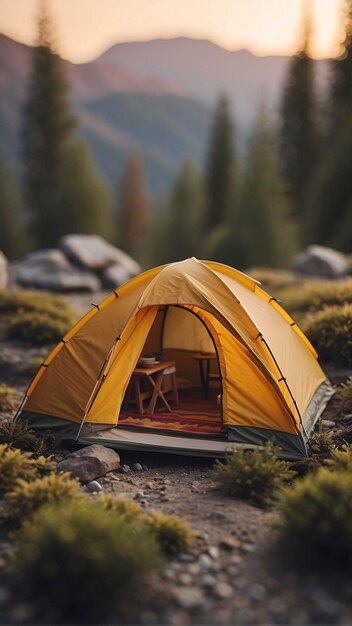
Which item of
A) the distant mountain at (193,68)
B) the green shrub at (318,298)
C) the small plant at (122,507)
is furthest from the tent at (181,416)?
the distant mountain at (193,68)

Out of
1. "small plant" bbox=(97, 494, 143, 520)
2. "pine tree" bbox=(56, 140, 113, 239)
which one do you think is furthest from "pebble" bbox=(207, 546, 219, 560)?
"pine tree" bbox=(56, 140, 113, 239)

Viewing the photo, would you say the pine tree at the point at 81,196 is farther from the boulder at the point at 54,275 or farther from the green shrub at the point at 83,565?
the green shrub at the point at 83,565

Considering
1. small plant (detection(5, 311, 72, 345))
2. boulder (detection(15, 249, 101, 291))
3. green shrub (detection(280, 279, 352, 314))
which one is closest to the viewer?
small plant (detection(5, 311, 72, 345))

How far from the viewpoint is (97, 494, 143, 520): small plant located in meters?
4.56

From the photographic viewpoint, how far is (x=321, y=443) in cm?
632

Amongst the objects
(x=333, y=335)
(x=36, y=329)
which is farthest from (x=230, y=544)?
(x=36, y=329)

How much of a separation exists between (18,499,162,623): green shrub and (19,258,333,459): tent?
238 centimetres

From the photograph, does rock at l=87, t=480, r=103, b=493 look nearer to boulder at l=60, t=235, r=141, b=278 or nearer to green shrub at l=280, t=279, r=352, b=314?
green shrub at l=280, t=279, r=352, b=314

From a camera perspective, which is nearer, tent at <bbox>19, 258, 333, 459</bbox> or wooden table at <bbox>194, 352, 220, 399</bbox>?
tent at <bbox>19, 258, 333, 459</bbox>

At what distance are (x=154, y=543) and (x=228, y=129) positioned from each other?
3692 centimetres

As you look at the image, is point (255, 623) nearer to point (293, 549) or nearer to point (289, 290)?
point (293, 549)

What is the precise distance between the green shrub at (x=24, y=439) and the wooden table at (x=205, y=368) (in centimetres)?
279

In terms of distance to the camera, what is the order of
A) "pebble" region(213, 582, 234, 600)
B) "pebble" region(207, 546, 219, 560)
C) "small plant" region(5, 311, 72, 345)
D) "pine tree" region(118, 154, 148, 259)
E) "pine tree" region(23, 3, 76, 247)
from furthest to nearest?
"pine tree" region(118, 154, 148, 259)
"pine tree" region(23, 3, 76, 247)
"small plant" region(5, 311, 72, 345)
"pebble" region(207, 546, 219, 560)
"pebble" region(213, 582, 234, 600)

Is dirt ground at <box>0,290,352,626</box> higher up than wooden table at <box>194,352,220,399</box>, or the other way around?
wooden table at <box>194,352,220,399</box>
